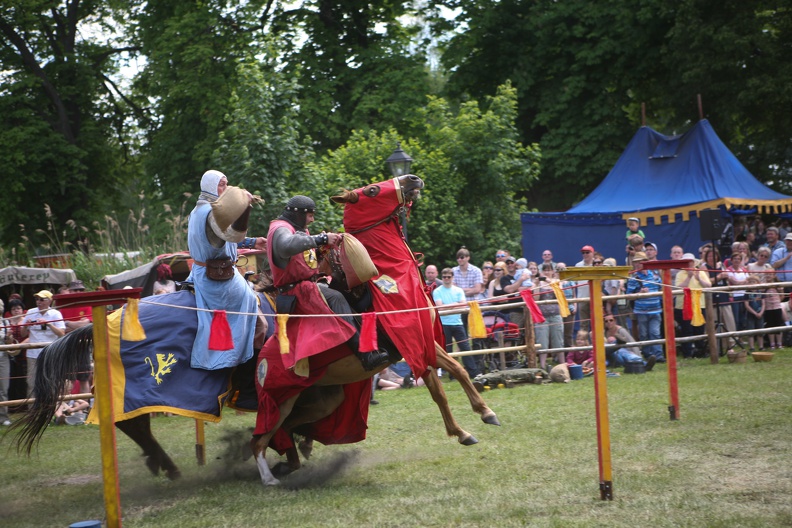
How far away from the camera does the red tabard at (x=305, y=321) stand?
6.05m

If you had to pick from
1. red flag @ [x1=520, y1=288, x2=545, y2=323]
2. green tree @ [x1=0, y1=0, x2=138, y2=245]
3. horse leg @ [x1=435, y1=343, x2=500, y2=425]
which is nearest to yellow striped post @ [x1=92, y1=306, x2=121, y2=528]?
horse leg @ [x1=435, y1=343, x2=500, y2=425]

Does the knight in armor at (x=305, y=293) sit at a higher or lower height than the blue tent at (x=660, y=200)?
lower

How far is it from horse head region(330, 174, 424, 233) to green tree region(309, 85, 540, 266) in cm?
1105

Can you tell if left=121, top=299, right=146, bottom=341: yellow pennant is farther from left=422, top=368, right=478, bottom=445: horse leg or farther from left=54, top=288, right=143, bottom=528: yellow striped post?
left=422, top=368, right=478, bottom=445: horse leg

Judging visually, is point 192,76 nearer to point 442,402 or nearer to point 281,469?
point 281,469

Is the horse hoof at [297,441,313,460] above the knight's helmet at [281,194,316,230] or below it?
below

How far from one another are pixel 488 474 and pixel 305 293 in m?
1.75

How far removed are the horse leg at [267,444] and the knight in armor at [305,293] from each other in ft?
1.55

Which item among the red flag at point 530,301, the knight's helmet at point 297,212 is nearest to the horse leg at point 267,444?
the knight's helmet at point 297,212

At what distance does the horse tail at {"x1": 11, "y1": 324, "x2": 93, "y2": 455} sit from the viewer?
6012 mm

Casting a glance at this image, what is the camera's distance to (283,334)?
6.00 meters

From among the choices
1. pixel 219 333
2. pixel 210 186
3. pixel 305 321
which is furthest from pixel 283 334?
pixel 210 186

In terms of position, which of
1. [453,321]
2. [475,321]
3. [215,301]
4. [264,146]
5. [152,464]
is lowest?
[152,464]

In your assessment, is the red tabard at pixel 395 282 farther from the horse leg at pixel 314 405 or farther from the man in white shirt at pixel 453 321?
the man in white shirt at pixel 453 321
